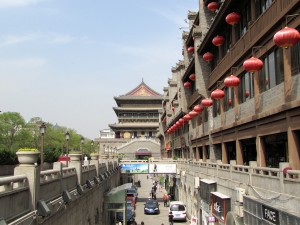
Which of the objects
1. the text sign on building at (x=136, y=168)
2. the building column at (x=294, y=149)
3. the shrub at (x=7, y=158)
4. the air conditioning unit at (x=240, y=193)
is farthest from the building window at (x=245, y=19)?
the text sign on building at (x=136, y=168)

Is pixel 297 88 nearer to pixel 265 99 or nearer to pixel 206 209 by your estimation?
pixel 265 99

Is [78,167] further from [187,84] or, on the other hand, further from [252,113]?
[187,84]

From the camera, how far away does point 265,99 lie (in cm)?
1639

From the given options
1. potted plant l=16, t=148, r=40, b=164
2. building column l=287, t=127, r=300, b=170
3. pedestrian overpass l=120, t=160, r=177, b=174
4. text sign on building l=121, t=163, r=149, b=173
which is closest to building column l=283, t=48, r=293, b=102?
building column l=287, t=127, r=300, b=170

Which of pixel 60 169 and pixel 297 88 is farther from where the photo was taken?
pixel 60 169

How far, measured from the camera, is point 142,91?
343ft

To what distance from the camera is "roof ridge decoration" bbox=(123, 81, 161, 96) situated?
103875mm

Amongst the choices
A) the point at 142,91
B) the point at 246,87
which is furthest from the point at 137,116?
the point at 246,87

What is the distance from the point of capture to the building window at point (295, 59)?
13404 millimetres

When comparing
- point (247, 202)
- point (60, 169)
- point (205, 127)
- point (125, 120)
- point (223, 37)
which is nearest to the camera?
point (247, 202)

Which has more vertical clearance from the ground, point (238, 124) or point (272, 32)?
point (272, 32)

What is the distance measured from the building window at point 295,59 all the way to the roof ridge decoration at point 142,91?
295 ft

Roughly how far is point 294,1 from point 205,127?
58.4ft

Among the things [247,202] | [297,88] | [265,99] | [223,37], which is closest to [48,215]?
[247,202]
